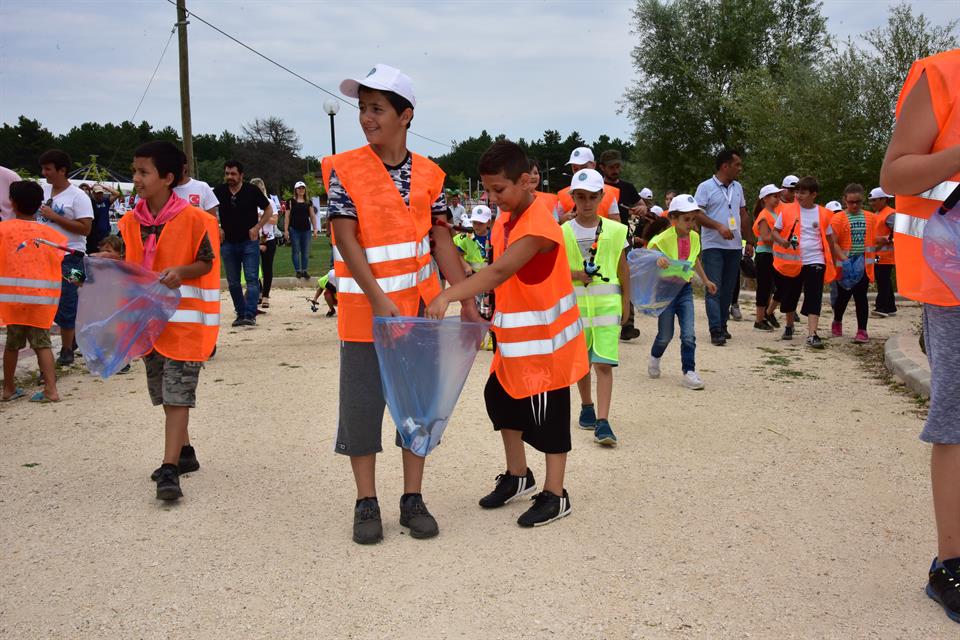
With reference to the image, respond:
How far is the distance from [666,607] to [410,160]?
2257mm

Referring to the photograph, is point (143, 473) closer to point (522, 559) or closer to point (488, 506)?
point (488, 506)

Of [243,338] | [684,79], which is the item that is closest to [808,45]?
[684,79]

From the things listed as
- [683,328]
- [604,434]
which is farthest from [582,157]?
[604,434]

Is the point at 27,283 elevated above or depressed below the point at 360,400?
above

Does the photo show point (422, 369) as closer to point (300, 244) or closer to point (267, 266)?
point (267, 266)

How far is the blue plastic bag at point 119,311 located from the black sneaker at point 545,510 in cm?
228

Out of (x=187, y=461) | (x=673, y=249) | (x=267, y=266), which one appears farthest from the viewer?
(x=267, y=266)

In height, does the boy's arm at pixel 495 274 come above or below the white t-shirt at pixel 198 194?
below

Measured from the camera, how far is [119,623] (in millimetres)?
3158

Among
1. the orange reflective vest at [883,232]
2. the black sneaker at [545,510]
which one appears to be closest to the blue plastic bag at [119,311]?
the black sneaker at [545,510]

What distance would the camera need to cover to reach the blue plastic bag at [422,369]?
12.1ft

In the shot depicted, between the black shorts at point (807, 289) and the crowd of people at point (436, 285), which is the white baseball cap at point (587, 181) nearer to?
the crowd of people at point (436, 285)

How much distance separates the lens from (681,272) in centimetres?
750

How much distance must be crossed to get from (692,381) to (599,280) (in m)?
2.05
